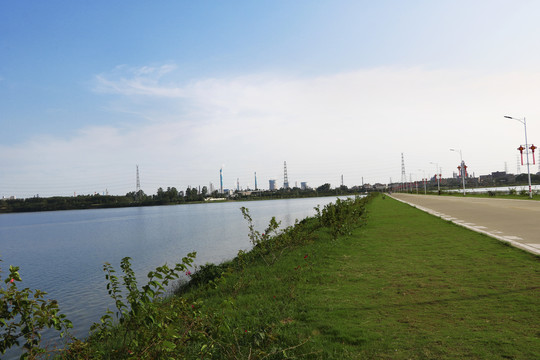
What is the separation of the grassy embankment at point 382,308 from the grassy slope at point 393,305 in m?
0.02

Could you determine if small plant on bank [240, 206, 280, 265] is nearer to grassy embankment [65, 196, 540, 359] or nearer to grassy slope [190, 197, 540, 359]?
grassy embankment [65, 196, 540, 359]

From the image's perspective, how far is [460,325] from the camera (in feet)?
16.5

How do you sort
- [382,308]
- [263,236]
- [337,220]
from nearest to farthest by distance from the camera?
[382,308], [263,236], [337,220]

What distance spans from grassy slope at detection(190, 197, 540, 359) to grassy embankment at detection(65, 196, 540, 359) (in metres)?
0.02

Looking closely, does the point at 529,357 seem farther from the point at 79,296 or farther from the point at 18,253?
the point at 18,253

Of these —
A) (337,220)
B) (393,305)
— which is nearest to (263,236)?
(337,220)

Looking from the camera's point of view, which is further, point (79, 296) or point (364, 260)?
point (79, 296)

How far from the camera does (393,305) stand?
6.10 m

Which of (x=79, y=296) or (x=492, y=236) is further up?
(x=492, y=236)

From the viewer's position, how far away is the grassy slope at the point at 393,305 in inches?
178

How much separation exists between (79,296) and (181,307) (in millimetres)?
11754

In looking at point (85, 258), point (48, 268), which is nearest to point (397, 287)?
point (48, 268)

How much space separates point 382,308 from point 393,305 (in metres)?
0.25

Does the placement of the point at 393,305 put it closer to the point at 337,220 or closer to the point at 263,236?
the point at 263,236
